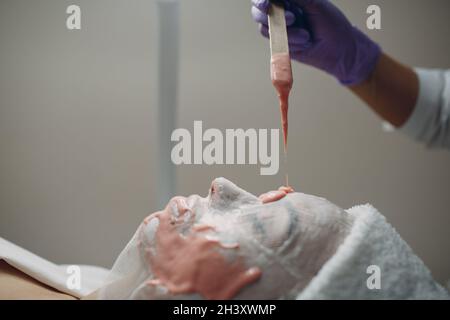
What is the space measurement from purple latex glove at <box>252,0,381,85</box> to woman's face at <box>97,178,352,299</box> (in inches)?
13.2

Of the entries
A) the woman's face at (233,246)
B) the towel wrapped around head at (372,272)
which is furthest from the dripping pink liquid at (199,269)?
the towel wrapped around head at (372,272)

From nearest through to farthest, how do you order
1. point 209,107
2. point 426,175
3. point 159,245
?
1. point 159,245
2. point 426,175
3. point 209,107

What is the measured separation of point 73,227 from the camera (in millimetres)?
1677

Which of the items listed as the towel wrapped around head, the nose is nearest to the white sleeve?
the towel wrapped around head

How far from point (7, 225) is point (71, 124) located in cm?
48

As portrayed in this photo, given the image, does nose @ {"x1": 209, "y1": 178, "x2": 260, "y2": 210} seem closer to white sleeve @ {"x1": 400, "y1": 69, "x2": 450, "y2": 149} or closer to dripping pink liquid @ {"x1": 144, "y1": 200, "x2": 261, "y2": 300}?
dripping pink liquid @ {"x1": 144, "y1": 200, "x2": 261, "y2": 300}

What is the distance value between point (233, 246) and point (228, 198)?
152 mm

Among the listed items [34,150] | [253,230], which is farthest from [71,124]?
[253,230]

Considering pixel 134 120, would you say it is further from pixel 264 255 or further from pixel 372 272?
pixel 372 272

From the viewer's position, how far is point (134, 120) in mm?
1674

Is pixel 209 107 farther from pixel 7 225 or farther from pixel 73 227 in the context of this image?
pixel 7 225

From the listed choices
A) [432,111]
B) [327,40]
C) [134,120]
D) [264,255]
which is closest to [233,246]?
[264,255]

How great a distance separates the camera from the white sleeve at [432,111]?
0.78 meters

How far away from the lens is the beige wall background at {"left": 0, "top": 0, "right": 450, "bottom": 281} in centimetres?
133
